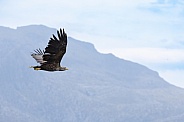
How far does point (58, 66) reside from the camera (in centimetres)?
4656

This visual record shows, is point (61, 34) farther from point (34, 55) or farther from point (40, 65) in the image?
point (34, 55)

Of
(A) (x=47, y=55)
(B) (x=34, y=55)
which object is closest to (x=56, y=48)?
(A) (x=47, y=55)

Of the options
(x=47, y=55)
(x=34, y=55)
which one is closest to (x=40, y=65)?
(x=47, y=55)

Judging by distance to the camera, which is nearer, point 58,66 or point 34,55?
point 58,66

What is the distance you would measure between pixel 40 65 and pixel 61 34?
141 inches

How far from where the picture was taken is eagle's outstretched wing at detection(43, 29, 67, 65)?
43188 mm

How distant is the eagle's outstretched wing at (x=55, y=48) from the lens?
43188mm

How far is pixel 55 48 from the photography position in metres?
44.1

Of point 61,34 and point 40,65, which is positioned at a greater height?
point 61,34

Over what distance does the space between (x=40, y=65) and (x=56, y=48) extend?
84.7 inches

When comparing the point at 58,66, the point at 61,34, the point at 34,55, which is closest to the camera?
the point at 61,34

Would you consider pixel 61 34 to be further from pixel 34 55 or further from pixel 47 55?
pixel 34 55

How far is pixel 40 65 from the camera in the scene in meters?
45.4

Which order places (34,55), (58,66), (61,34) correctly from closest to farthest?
(61,34) < (58,66) < (34,55)
